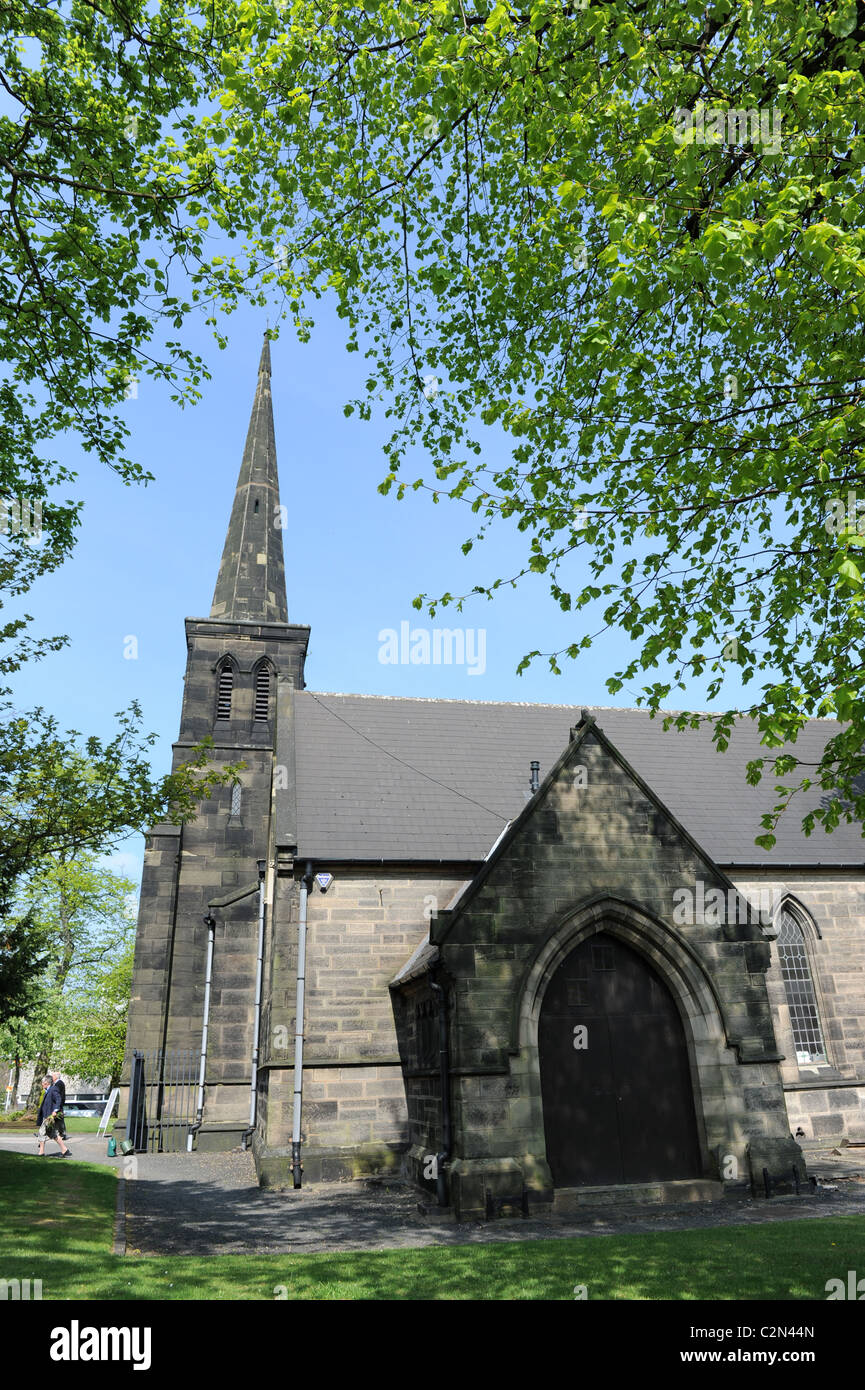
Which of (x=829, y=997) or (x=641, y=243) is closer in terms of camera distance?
(x=641, y=243)

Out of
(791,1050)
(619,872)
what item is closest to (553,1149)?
(619,872)

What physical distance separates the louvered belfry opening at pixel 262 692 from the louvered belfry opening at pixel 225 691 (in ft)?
2.92

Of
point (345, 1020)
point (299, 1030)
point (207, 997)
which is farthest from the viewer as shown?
point (207, 997)

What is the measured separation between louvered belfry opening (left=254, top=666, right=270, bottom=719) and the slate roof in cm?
542

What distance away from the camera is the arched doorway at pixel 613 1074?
1257 centimetres

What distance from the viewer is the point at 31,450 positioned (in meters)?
11.1

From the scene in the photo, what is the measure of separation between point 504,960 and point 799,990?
10.1 meters

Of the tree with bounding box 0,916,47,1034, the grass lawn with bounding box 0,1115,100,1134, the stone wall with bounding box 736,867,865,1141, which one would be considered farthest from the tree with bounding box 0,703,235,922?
the grass lawn with bounding box 0,1115,100,1134

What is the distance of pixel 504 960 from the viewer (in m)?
12.6
